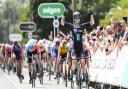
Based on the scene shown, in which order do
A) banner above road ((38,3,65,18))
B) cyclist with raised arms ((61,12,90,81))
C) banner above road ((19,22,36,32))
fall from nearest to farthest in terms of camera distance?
cyclist with raised arms ((61,12,90,81)), banner above road ((38,3,65,18)), banner above road ((19,22,36,32))

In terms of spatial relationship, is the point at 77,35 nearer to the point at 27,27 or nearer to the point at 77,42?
the point at 77,42

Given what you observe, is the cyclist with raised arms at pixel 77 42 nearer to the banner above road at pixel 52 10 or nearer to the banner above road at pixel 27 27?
the banner above road at pixel 52 10

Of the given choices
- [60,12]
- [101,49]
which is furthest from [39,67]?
[60,12]

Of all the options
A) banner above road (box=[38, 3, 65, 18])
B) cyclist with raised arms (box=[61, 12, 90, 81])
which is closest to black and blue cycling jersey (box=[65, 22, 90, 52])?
cyclist with raised arms (box=[61, 12, 90, 81])

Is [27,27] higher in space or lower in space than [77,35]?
lower

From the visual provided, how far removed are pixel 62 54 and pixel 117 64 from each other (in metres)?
7.33

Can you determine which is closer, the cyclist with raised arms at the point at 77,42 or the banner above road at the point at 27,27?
the cyclist with raised arms at the point at 77,42

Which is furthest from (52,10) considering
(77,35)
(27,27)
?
(77,35)

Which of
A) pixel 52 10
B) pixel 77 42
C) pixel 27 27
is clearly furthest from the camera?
pixel 27 27

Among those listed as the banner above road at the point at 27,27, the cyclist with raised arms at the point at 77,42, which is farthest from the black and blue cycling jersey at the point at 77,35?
the banner above road at the point at 27,27

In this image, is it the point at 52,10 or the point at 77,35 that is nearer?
the point at 77,35

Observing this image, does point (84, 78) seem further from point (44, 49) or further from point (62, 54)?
point (44, 49)

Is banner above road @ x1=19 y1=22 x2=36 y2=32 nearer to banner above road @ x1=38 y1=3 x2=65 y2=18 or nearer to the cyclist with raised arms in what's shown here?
banner above road @ x1=38 y1=3 x2=65 y2=18

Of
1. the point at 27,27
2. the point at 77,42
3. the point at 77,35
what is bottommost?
the point at 27,27
